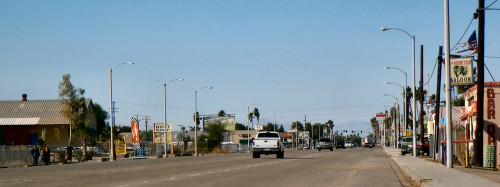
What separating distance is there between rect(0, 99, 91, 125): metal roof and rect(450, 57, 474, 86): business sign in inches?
2227

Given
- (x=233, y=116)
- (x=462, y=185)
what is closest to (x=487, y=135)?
(x=462, y=185)

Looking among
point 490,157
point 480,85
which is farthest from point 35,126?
point 490,157

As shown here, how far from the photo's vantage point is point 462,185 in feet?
55.9

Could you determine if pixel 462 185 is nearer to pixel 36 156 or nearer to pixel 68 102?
pixel 36 156

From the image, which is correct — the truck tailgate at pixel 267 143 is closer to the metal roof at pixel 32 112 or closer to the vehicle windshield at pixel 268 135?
the vehicle windshield at pixel 268 135

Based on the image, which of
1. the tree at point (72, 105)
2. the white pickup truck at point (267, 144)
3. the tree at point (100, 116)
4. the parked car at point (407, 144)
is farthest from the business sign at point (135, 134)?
the tree at point (100, 116)

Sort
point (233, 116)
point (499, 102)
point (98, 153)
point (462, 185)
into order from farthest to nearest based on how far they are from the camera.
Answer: point (233, 116) < point (98, 153) < point (499, 102) < point (462, 185)

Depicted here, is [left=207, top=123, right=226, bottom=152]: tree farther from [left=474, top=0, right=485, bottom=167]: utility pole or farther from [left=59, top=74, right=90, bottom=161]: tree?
[left=474, top=0, right=485, bottom=167]: utility pole

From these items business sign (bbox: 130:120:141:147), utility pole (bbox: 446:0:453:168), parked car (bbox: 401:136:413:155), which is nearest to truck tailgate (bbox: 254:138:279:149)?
parked car (bbox: 401:136:413:155)

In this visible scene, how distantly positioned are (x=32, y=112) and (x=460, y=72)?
2605 inches

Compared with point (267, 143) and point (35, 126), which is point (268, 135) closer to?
point (267, 143)

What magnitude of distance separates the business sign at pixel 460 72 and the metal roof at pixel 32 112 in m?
56.6

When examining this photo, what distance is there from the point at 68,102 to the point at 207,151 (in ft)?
90.4

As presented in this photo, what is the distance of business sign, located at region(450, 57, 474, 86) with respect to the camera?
28609mm
